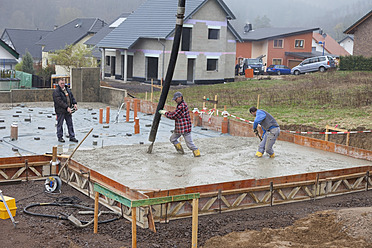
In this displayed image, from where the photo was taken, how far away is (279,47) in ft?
162

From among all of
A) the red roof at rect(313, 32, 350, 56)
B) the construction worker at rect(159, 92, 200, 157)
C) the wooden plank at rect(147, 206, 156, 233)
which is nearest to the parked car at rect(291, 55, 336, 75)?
the construction worker at rect(159, 92, 200, 157)

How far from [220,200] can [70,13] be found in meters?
Answer: 118

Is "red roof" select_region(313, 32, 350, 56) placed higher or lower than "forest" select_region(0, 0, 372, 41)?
lower

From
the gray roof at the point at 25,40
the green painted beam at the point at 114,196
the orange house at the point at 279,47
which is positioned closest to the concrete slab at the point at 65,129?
the green painted beam at the point at 114,196

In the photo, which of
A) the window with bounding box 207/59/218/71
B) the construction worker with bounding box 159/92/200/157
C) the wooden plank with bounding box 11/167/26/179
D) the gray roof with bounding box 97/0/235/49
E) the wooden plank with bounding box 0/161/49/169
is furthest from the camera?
the window with bounding box 207/59/218/71

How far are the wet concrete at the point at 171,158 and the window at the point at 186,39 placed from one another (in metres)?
16.9

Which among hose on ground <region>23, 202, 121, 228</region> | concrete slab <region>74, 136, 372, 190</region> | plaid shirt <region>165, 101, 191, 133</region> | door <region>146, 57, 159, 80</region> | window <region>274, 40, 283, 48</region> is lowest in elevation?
hose on ground <region>23, 202, 121, 228</region>

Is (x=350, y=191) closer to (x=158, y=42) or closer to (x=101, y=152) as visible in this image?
(x=101, y=152)

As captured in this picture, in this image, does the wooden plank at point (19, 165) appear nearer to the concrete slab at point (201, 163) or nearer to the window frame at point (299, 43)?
the concrete slab at point (201, 163)

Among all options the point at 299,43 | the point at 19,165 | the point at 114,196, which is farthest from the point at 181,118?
the point at 299,43

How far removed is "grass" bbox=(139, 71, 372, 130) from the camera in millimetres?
18031

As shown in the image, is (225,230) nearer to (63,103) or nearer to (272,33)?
(63,103)

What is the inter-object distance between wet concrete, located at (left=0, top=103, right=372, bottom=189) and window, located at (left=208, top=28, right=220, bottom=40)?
1825cm

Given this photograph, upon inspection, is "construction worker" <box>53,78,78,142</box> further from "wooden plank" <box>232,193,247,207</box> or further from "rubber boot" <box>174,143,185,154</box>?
"wooden plank" <box>232,193,247,207</box>
